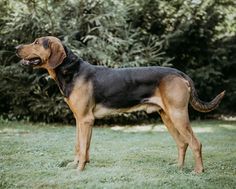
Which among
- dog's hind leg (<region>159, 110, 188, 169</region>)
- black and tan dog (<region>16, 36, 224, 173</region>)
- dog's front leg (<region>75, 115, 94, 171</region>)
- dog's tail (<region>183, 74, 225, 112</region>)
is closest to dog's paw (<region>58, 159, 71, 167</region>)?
black and tan dog (<region>16, 36, 224, 173</region>)

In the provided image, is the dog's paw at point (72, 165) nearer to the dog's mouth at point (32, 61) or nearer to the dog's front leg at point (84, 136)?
the dog's front leg at point (84, 136)

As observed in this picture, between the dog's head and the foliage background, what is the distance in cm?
627

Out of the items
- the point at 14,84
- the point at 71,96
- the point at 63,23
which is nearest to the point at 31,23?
the point at 63,23

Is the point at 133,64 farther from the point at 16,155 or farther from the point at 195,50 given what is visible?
the point at 16,155

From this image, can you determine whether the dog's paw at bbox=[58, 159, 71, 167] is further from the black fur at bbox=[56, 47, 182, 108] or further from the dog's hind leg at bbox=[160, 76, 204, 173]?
the dog's hind leg at bbox=[160, 76, 204, 173]

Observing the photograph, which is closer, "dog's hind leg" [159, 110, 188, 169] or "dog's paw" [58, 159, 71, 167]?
"dog's hind leg" [159, 110, 188, 169]

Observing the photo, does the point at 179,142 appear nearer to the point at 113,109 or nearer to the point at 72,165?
the point at 113,109

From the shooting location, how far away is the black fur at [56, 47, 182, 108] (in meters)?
6.96

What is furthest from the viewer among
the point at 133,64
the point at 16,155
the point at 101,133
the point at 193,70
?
the point at 193,70

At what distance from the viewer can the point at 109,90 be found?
704 centimetres

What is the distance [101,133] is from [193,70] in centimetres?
497

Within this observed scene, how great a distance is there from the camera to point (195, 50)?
1612 centimetres

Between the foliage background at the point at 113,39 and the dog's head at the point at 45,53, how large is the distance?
20.6 feet

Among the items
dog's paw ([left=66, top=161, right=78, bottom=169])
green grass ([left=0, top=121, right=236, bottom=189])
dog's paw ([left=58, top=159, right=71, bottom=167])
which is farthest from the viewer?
dog's paw ([left=58, top=159, right=71, bottom=167])
